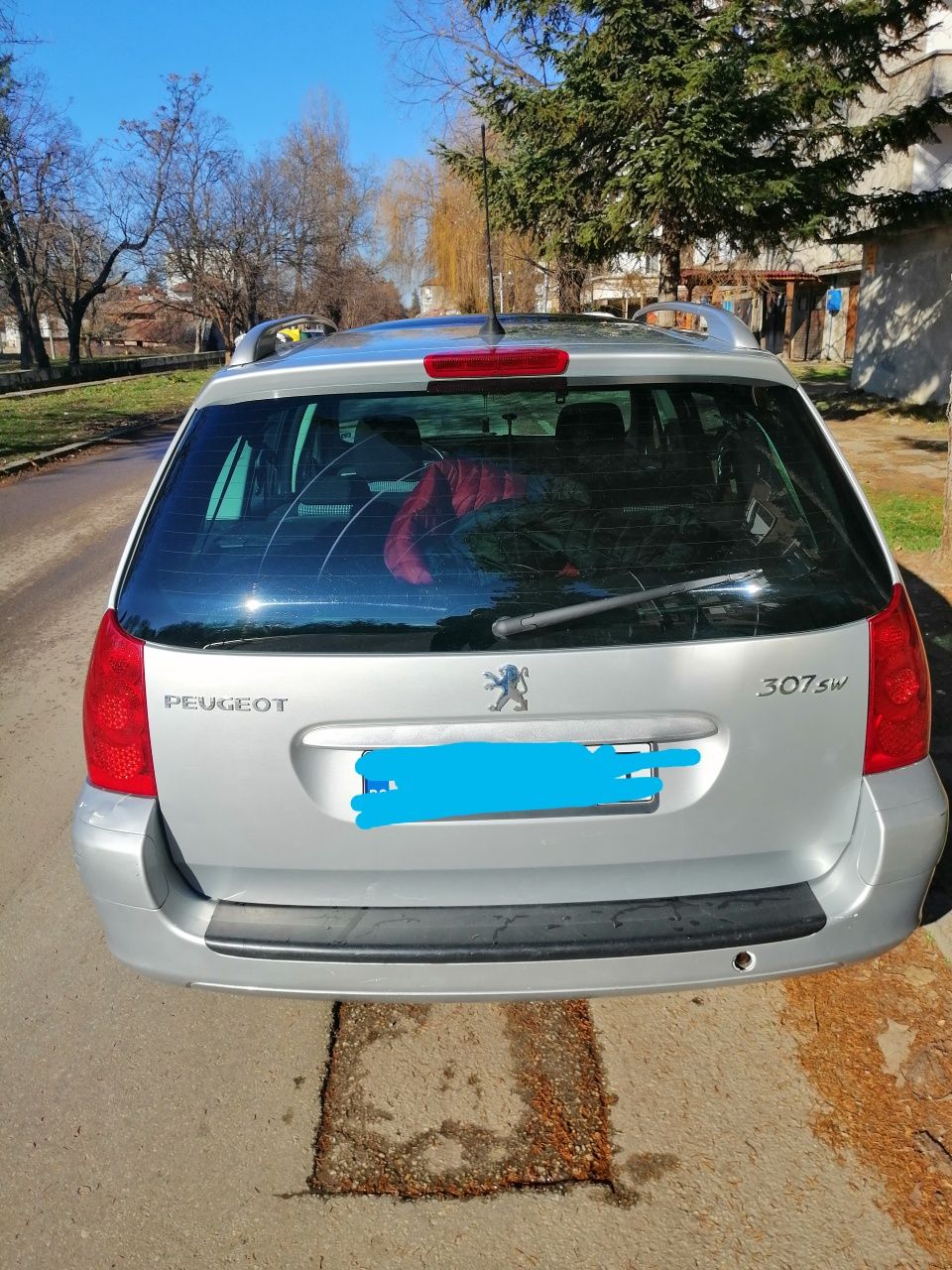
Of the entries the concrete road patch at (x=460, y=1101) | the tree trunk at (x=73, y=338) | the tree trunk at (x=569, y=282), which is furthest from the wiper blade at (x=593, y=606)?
the tree trunk at (x=73, y=338)

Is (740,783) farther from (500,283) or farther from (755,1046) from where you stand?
(500,283)

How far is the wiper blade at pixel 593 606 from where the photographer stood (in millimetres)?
2070

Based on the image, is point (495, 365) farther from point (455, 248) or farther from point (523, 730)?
point (455, 248)

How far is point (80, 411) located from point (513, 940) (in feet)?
78.5

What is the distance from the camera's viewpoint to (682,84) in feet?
40.0

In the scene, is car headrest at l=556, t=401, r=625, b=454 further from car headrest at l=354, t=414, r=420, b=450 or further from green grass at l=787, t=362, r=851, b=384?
green grass at l=787, t=362, r=851, b=384

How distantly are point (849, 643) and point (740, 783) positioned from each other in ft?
1.28

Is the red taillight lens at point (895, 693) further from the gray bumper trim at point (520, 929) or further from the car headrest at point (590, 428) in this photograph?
the car headrest at point (590, 428)

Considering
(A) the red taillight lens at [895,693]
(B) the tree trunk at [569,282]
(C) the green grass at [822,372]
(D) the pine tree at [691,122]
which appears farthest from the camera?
(C) the green grass at [822,372]

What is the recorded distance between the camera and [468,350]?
7.64 ft

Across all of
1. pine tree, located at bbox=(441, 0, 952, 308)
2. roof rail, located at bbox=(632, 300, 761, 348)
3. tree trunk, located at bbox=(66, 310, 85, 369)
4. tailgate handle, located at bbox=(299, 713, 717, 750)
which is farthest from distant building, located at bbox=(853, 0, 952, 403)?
tree trunk, located at bbox=(66, 310, 85, 369)

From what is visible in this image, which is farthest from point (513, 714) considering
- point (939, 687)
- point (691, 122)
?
point (691, 122)

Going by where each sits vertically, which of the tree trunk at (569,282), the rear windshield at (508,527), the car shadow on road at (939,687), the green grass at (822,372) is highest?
the tree trunk at (569,282)

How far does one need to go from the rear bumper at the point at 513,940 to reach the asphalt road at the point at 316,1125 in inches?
17.7
